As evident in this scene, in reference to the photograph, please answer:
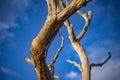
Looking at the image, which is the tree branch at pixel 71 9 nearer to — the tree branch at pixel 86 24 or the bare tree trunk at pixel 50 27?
the bare tree trunk at pixel 50 27

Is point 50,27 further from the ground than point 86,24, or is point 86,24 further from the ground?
point 86,24

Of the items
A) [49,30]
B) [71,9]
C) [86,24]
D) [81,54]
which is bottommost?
[49,30]

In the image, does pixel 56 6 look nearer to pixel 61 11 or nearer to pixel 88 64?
pixel 61 11

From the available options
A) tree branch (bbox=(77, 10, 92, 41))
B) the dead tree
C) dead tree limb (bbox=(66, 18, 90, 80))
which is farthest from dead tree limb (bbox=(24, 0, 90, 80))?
tree branch (bbox=(77, 10, 92, 41))

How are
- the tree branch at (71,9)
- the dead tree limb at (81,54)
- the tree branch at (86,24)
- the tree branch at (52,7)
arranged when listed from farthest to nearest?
the tree branch at (86,24) < the dead tree limb at (81,54) < the tree branch at (52,7) < the tree branch at (71,9)

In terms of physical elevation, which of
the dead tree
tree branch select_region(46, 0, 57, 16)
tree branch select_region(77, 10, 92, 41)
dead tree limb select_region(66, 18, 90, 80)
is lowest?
the dead tree

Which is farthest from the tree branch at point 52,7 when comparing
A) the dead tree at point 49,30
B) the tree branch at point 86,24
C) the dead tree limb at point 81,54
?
the tree branch at point 86,24

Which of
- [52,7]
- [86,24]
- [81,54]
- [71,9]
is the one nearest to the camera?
[71,9]

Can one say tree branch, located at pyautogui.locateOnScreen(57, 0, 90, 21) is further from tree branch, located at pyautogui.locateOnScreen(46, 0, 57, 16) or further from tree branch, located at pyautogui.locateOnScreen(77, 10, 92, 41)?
tree branch, located at pyautogui.locateOnScreen(77, 10, 92, 41)

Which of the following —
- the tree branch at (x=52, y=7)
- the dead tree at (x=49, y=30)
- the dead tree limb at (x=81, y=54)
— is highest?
the dead tree limb at (x=81, y=54)

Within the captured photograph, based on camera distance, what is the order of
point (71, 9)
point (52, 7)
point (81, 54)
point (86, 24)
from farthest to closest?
point (86, 24), point (81, 54), point (52, 7), point (71, 9)

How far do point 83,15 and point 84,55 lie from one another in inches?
61.3

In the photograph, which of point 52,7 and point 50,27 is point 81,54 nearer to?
point 52,7

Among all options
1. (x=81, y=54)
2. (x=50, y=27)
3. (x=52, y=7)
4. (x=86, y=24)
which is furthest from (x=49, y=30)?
(x=86, y=24)
